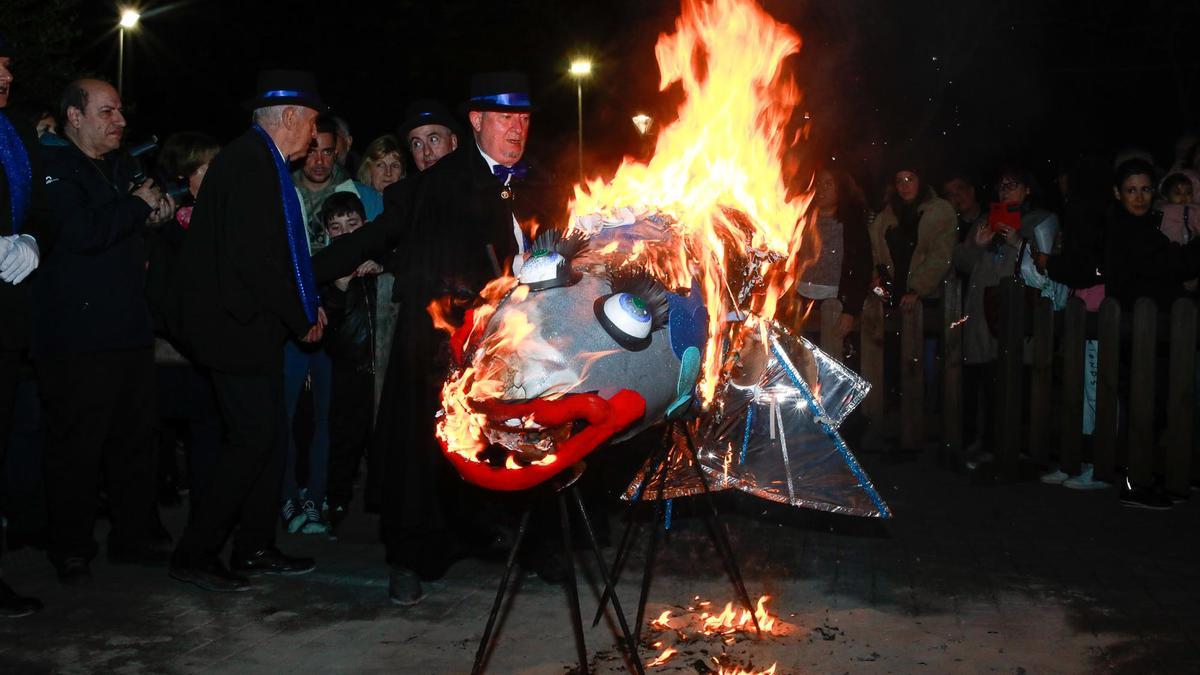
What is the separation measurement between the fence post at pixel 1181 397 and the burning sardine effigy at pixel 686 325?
3.32 metres

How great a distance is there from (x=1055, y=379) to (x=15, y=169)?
7.99 m

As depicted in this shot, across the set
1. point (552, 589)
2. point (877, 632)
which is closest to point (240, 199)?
point (552, 589)

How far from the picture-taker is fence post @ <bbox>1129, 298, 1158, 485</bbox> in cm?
819

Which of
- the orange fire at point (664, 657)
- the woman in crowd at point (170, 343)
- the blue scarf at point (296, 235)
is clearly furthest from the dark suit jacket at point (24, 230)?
the orange fire at point (664, 657)

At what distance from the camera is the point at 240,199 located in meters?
5.97

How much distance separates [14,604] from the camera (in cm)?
556

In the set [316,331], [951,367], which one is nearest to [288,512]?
[316,331]

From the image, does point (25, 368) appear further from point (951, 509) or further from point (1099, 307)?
point (1099, 307)

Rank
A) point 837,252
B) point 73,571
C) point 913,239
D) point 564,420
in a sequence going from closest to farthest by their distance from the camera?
point 564,420 < point 73,571 < point 837,252 < point 913,239

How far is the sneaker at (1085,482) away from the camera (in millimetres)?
8570

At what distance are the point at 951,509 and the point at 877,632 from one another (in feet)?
9.12

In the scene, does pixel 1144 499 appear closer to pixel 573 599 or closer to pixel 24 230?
pixel 573 599

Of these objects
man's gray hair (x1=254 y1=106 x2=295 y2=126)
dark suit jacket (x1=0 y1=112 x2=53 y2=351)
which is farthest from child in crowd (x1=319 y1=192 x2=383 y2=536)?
dark suit jacket (x1=0 y1=112 x2=53 y2=351)

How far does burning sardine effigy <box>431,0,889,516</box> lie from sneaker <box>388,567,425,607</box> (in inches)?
48.2
